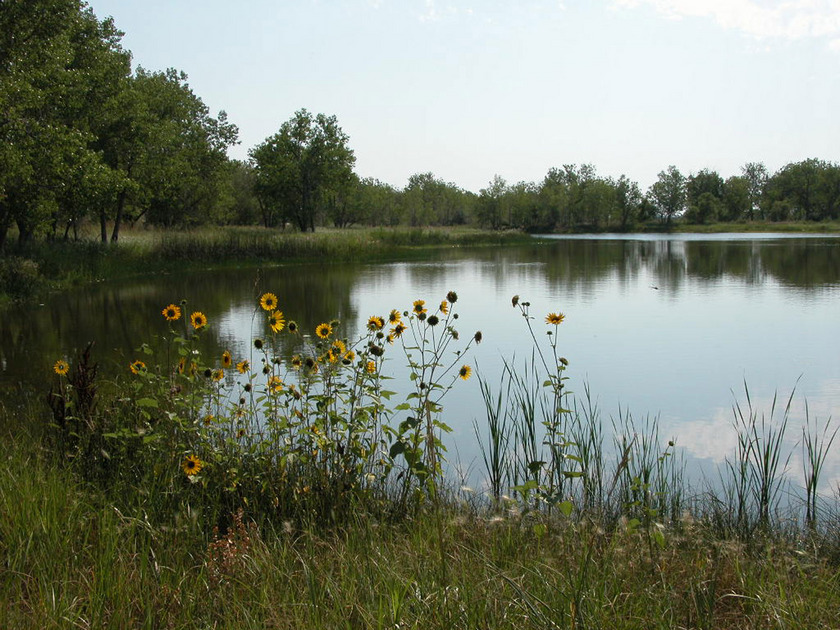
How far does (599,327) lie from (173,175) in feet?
62.2

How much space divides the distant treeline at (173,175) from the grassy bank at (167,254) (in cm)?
109

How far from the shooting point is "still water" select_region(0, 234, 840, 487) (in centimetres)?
693

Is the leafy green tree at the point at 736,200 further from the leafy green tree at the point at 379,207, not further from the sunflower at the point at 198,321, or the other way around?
the sunflower at the point at 198,321

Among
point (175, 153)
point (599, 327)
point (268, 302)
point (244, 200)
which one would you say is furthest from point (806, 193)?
point (268, 302)

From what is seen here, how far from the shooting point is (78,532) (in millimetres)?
3061

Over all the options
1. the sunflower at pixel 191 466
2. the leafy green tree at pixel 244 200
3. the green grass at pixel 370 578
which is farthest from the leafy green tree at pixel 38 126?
the leafy green tree at pixel 244 200

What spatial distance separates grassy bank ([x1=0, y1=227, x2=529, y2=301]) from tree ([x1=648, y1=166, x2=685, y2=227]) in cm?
6951

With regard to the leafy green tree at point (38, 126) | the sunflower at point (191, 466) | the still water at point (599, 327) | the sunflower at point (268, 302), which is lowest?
the still water at point (599, 327)

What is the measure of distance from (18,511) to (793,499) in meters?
4.42

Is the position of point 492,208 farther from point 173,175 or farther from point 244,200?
point 173,175

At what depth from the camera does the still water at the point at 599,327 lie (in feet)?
22.7

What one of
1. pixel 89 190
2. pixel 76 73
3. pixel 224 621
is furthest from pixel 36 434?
pixel 76 73

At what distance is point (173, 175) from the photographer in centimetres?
2556

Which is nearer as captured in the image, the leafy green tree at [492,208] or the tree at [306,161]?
the tree at [306,161]
